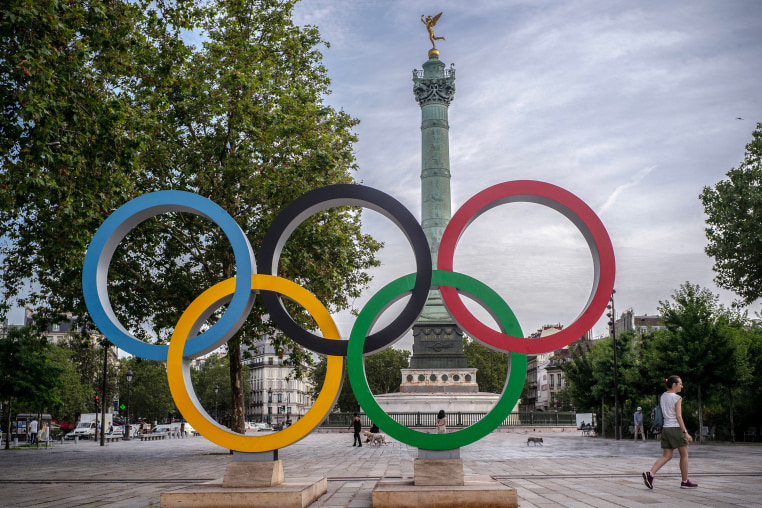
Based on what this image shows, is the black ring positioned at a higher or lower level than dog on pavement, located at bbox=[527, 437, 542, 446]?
higher

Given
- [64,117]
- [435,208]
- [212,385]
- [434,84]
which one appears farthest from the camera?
[212,385]

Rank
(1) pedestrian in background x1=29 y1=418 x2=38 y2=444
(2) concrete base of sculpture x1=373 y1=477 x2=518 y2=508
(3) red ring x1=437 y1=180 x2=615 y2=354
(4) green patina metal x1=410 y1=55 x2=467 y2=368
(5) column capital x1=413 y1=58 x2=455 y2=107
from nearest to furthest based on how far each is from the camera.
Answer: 1. (2) concrete base of sculpture x1=373 y1=477 x2=518 y2=508
2. (3) red ring x1=437 y1=180 x2=615 y2=354
3. (1) pedestrian in background x1=29 y1=418 x2=38 y2=444
4. (4) green patina metal x1=410 y1=55 x2=467 y2=368
5. (5) column capital x1=413 y1=58 x2=455 y2=107

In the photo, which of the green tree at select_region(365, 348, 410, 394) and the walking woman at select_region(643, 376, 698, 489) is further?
the green tree at select_region(365, 348, 410, 394)

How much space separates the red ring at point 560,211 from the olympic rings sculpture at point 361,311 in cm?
2

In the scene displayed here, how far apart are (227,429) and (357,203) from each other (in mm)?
4395

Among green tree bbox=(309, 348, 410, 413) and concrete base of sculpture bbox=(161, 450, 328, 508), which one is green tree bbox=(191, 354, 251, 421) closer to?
green tree bbox=(309, 348, 410, 413)

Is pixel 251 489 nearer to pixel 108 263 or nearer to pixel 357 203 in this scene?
pixel 108 263

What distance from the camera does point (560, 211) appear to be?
38.0ft

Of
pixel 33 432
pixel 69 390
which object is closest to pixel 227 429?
pixel 33 432

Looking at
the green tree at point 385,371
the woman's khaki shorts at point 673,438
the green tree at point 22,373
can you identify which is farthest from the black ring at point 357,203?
the green tree at point 385,371

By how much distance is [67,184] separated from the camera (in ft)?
50.0

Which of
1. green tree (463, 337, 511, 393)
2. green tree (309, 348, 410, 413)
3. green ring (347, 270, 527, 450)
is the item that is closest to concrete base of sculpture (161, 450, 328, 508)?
green ring (347, 270, 527, 450)

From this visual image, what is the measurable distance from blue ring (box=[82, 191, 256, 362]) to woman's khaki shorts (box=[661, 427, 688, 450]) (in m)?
7.83

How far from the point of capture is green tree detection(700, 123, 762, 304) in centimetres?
2928
